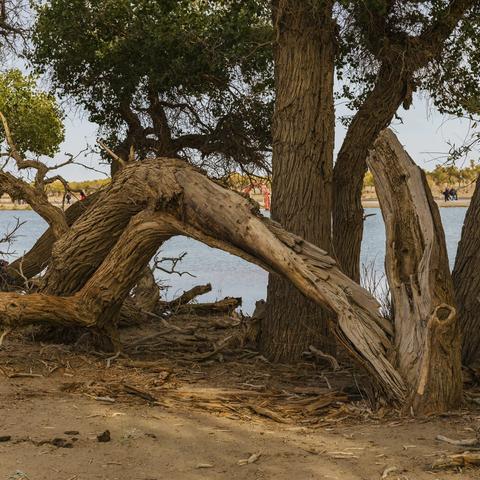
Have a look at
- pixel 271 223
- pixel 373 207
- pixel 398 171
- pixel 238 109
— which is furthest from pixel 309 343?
pixel 373 207

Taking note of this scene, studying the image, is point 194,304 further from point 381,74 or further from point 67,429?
point 67,429

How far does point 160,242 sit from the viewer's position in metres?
8.31

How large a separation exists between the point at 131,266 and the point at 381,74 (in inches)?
162

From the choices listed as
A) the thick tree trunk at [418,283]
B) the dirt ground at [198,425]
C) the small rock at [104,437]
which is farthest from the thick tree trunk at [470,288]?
the small rock at [104,437]

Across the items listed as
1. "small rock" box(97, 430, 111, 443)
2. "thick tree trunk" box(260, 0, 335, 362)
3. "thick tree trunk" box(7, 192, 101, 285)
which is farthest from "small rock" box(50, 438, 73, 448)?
"thick tree trunk" box(7, 192, 101, 285)

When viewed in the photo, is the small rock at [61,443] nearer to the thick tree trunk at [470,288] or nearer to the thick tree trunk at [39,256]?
the thick tree trunk at [470,288]

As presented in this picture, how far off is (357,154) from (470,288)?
9.95ft

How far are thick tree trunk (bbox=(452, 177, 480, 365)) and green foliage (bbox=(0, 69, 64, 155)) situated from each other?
46.2 feet

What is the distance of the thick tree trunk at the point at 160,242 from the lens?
684 centimetres

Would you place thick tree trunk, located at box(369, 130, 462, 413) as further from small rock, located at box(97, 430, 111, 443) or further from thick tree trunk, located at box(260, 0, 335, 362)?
small rock, located at box(97, 430, 111, 443)

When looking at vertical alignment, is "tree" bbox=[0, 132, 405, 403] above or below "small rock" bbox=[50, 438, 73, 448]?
above

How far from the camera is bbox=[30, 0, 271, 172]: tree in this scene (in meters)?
12.1

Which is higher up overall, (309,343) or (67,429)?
(309,343)

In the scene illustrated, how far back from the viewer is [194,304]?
12.7 metres
